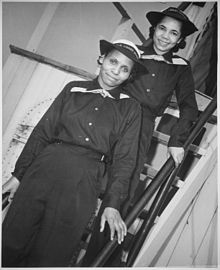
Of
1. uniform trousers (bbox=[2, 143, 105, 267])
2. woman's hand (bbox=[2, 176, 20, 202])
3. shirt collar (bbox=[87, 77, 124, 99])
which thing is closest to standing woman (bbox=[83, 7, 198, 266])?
shirt collar (bbox=[87, 77, 124, 99])

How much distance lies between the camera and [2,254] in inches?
42.7

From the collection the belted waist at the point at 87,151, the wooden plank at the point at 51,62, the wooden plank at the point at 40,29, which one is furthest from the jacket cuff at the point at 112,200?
the wooden plank at the point at 40,29

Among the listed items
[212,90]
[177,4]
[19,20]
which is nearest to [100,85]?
[19,20]

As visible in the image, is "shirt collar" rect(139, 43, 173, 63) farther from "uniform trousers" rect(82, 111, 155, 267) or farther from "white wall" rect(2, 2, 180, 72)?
"uniform trousers" rect(82, 111, 155, 267)

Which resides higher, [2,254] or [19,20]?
[19,20]

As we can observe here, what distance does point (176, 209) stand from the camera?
145 centimetres

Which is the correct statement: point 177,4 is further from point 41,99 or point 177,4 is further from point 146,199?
point 146,199

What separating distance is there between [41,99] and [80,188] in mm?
670

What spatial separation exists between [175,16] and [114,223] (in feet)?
3.58

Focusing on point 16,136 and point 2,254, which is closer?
point 2,254

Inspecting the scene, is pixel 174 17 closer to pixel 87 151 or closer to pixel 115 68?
pixel 115 68

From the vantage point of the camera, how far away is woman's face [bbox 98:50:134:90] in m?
1.22

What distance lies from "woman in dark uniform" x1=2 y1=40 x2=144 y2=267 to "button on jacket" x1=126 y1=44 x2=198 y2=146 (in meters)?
0.15

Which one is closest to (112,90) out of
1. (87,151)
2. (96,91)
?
(96,91)
